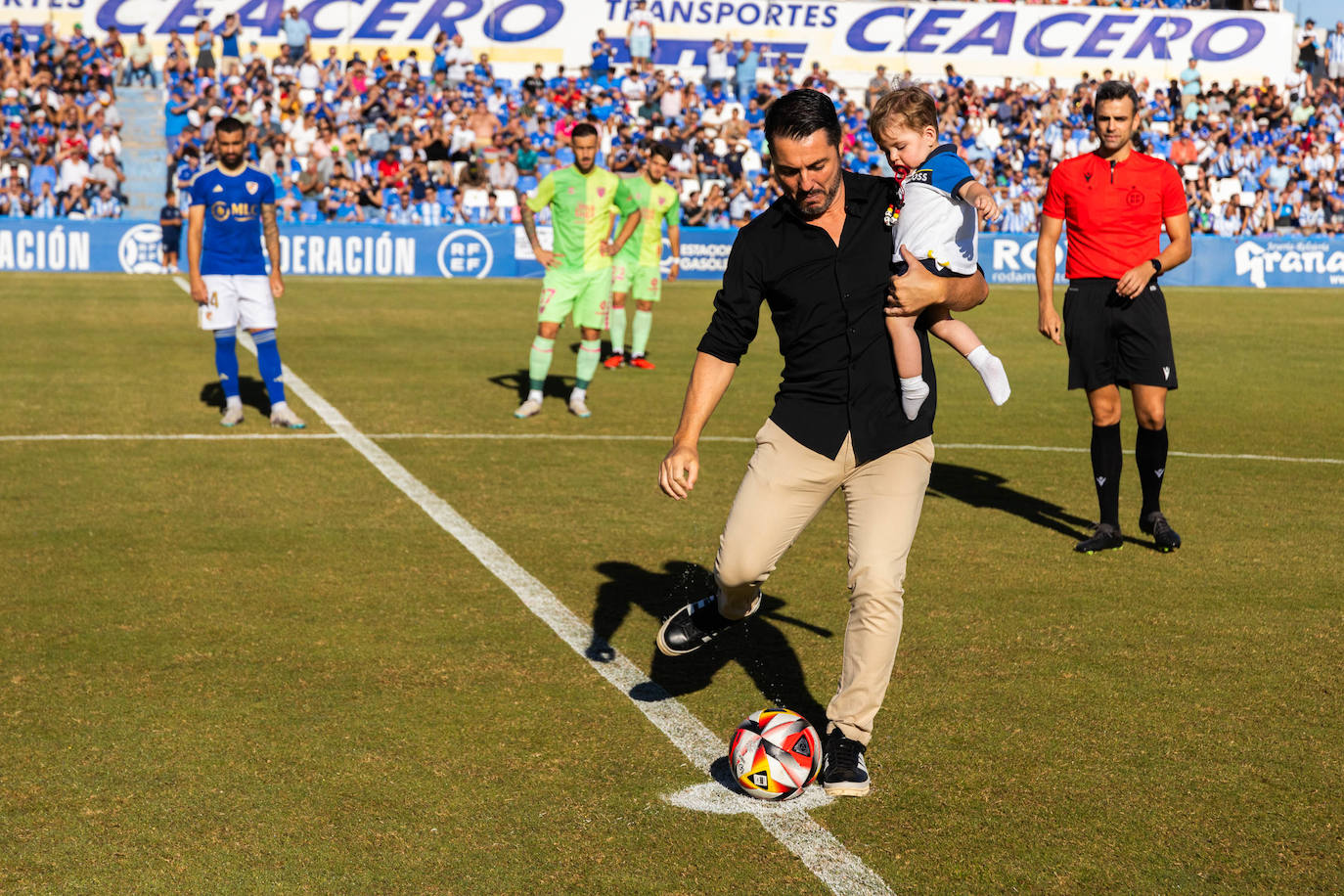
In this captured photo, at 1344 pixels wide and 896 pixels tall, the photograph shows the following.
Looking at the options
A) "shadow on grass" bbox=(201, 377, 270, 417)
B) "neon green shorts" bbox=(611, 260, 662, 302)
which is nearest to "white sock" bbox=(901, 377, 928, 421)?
"shadow on grass" bbox=(201, 377, 270, 417)

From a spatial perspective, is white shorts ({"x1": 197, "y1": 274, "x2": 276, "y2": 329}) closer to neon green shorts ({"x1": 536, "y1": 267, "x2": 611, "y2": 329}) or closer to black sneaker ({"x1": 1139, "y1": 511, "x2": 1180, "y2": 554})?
neon green shorts ({"x1": 536, "y1": 267, "x2": 611, "y2": 329})

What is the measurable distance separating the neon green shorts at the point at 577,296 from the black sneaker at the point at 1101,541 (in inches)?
217

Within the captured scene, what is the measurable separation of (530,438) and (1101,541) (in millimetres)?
4773

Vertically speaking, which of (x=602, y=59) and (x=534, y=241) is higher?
(x=602, y=59)

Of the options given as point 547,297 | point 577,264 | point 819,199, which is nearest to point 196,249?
point 547,297

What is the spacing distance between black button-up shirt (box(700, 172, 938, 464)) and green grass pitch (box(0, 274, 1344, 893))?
110cm

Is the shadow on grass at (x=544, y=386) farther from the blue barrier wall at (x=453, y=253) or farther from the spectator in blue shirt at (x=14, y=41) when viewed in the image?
the spectator in blue shirt at (x=14, y=41)

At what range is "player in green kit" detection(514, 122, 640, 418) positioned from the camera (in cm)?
1226

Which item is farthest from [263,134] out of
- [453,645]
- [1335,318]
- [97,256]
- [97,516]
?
[453,645]

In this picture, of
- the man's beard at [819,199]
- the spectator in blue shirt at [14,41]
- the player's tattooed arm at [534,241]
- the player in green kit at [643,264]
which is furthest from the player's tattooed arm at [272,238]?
the spectator in blue shirt at [14,41]

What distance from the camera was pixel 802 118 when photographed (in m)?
4.20

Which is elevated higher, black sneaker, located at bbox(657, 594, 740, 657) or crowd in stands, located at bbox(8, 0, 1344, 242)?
crowd in stands, located at bbox(8, 0, 1344, 242)

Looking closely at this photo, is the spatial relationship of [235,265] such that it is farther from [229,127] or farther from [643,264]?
[643,264]

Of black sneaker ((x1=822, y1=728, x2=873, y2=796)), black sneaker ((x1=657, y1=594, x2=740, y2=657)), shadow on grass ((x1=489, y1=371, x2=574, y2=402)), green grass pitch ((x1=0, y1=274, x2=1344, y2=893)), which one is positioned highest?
black sneaker ((x1=657, y1=594, x2=740, y2=657))
